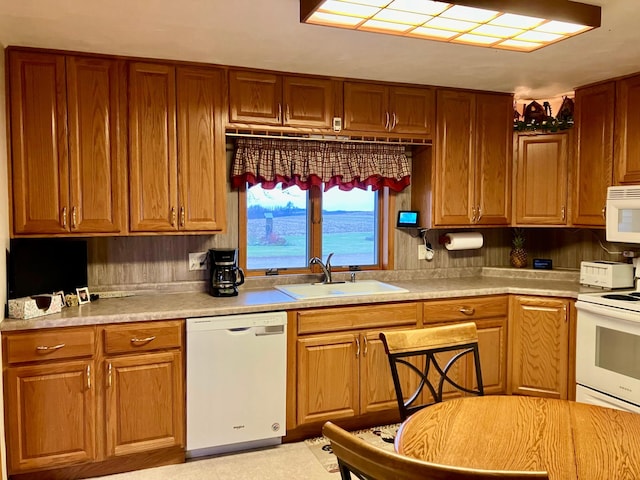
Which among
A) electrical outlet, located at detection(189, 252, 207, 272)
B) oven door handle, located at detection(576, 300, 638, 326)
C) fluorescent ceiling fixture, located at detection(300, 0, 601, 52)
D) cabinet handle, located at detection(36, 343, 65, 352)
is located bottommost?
cabinet handle, located at detection(36, 343, 65, 352)

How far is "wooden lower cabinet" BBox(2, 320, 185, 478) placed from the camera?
2.54 metres

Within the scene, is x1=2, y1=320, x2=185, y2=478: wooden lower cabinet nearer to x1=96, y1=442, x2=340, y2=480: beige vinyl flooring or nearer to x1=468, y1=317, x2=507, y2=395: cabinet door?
x1=96, y1=442, x2=340, y2=480: beige vinyl flooring

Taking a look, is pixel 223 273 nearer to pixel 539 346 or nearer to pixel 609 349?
pixel 539 346

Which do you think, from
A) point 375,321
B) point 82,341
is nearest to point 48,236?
point 82,341

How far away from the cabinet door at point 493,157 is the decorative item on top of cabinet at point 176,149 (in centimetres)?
187

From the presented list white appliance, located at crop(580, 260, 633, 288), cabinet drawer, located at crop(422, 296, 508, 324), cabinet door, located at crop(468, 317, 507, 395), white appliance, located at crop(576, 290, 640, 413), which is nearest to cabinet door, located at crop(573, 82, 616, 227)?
white appliance, located at crop(580, 260, 633, 288)

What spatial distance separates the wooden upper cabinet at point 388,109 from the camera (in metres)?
3.40

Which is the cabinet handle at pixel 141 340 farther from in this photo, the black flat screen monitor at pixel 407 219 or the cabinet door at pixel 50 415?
the black flat screen monitor at pixel 407 219

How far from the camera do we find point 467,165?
376cm

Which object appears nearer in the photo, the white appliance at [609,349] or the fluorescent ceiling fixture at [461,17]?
the fluorescent ceiling fixture at [461,17]

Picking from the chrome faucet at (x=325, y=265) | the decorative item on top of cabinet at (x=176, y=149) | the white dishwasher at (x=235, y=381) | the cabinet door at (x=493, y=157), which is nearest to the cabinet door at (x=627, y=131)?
the cabinet door at (x=493, y=157)

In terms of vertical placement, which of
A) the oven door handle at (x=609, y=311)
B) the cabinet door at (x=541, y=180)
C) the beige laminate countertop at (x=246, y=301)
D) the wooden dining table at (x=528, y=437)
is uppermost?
the cabinet door at (x=541, y=180)

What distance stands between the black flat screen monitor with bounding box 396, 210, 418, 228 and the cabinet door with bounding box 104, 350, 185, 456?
1882mm

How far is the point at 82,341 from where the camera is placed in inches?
103
